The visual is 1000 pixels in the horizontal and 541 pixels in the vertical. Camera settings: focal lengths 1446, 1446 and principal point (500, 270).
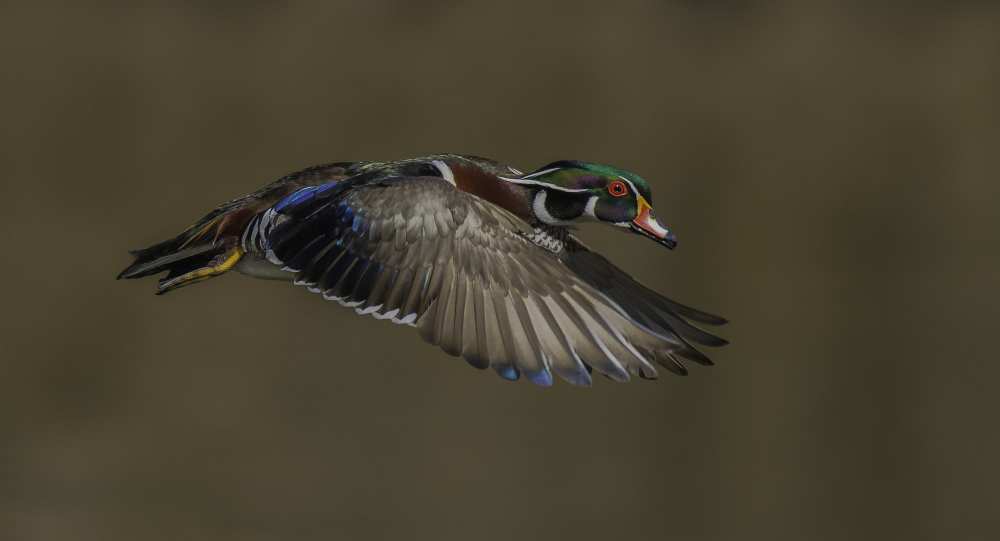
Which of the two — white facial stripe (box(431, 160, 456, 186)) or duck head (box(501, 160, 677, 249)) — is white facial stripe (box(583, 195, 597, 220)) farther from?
white facial stripe (box(431, 160, 456, 186))

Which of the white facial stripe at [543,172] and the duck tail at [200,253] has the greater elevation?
the white facial stripe at [543,172]

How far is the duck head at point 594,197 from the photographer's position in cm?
118

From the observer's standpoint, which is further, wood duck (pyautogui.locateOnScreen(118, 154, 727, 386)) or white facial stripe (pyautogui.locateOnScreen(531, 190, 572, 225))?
white facial stripe (pyautogui.locateOnScreen(531, 190, 572, 225))

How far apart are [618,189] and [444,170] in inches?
6.2

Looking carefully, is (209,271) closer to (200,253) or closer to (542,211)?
(200,253)

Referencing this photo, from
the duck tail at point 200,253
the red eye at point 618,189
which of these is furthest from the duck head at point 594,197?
the duck tail at point 200,253

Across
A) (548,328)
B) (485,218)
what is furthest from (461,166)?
(548,328)

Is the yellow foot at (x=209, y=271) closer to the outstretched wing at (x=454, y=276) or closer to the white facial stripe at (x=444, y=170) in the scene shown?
the outstretched wing at (x=454, y=276)

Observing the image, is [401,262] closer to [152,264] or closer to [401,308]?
[401,308]

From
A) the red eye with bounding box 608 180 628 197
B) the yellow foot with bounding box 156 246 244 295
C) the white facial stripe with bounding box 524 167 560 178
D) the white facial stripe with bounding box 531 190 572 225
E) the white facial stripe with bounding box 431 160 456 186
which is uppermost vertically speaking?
the red eye with bounding box 608 180 628 197

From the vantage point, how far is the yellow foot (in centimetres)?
123

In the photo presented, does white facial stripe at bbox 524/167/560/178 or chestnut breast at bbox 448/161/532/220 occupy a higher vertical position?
white facial stripe at bbox 524/167/560/178

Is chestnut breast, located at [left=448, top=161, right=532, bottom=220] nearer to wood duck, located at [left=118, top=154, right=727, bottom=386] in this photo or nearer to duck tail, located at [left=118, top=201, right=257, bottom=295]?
wood duck, located at [left=118, top=154, right=727, bottom=386]

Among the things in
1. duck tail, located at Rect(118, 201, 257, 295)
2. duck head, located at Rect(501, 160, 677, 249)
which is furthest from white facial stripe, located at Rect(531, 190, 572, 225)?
duck tail, located at Rect(118, 201, 257, 295)
